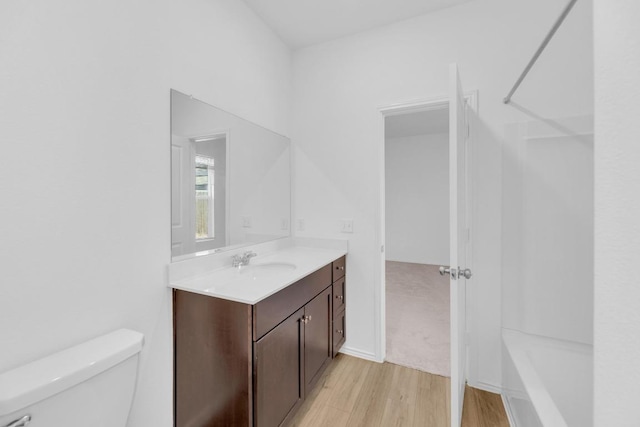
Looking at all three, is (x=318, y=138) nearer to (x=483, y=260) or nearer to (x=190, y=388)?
(x=483, y=260)

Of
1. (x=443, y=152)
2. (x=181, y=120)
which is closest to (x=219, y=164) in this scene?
(x=181, y=120)

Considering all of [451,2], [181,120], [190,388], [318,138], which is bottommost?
[190,388]

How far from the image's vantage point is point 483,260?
6.04ft

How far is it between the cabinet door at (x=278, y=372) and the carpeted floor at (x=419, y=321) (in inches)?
39.6

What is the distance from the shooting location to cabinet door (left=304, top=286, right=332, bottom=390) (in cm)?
162

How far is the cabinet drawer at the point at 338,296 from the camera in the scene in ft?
6.61

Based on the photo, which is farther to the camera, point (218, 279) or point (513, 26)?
point (513, 26)

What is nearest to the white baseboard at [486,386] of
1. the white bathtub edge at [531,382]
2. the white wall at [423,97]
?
the white wall at [423,97]

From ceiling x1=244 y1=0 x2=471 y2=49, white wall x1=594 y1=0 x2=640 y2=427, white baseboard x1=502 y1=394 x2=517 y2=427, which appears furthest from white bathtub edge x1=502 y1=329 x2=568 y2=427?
ceiling x1=244 y1=0 x2=471 y2=49

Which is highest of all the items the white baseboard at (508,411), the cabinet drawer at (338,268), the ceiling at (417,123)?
the ceiling at (417,123)

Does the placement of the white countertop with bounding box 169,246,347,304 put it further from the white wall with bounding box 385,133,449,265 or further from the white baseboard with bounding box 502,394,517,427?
the white wall with bounding box 385,133,449,265

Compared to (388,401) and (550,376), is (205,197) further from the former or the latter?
(550,376)

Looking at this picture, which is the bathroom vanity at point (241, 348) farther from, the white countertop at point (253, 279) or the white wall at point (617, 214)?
the white wall at point (617, 214)

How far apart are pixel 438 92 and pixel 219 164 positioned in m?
1.65
